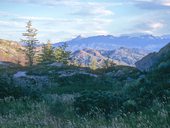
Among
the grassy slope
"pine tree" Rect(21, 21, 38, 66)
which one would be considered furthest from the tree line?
the grassy slope

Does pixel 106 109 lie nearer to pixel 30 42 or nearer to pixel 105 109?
pixel 105 109

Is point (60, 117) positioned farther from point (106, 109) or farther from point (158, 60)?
point (158, 60)

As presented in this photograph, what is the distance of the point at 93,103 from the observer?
35.4ft

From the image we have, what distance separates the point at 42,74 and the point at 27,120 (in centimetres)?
2574

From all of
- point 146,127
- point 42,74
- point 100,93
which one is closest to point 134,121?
point 146,127

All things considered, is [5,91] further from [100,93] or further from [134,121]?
[134,121]

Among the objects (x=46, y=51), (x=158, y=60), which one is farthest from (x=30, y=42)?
(x=158, y=60)

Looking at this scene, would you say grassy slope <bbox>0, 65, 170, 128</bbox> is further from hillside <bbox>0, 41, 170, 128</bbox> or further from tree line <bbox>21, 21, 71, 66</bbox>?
tree line <bbox>21, 21, 71, 66</bbox>

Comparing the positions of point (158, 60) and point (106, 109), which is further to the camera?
point (158, 60)

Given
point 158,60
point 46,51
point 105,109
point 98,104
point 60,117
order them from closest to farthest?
1. point 60,117
2. point 105,109
3. point 98,104
4. point 158,60
5. point 46,51

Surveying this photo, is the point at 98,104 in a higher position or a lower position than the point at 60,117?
higher

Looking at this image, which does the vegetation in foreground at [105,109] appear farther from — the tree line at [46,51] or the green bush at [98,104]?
the tree line at [46,51]

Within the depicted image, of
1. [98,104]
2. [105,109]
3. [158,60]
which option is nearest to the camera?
[105,109]

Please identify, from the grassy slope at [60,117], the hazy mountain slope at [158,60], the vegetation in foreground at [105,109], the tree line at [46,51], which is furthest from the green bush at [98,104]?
the tree line at [46,51]
